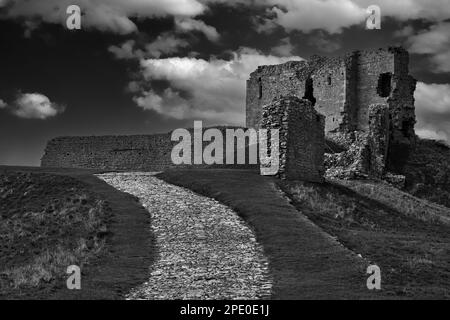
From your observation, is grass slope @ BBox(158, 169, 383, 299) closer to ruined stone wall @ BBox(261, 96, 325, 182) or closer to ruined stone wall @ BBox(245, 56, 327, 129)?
ruined stone wall @ BBox(261, 96, 325, 182)

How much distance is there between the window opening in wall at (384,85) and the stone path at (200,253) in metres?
36.3

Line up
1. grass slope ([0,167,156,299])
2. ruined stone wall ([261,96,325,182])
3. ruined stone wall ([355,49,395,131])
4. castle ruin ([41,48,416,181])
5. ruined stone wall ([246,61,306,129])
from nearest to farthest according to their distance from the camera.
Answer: grass slope ([0,167,156,299])
ruined stone wall ([261,96,325,182])
castle ruin ([41,48,416,181])
ruined stone wall ([355,49,395,131])
ruined stone wall ([246,61,306,129])

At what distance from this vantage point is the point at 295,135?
35.9m

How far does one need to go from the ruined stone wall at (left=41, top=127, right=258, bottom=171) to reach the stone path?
100 ft

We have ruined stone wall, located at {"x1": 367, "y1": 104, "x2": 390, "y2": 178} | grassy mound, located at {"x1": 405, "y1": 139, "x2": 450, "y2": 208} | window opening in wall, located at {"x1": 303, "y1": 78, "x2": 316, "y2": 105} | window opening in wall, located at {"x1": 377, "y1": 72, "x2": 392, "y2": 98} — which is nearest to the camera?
ruined stone wall, located at {"x1": 367, "y1": 104, "x2": 390, "y2": 178}

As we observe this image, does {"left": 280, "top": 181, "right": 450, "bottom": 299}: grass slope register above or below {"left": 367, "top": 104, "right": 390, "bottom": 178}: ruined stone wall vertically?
below

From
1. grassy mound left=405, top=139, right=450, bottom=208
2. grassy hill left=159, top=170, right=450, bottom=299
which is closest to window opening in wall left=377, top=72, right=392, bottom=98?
grassy mound left=405, top=139, right=450, bottom=208

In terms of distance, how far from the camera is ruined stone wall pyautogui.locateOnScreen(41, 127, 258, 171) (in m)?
62.6

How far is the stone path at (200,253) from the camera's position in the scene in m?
17.0

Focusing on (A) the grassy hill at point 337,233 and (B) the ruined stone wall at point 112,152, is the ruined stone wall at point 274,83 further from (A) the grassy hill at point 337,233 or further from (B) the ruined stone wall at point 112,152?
(A) the grassy hill at point 337,233

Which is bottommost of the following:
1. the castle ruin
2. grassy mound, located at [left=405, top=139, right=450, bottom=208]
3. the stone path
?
the stone path

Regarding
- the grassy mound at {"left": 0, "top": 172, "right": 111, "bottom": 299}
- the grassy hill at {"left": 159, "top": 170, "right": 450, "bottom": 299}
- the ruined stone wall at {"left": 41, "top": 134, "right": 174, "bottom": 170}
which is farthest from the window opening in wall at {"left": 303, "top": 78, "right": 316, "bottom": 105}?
the grassy mound at {"left": 0, "top": 172, "right": 111, "bottom": 299}

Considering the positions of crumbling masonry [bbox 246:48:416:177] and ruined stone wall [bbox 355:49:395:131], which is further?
ruined stone wall [bbox 355:49:395:131]
